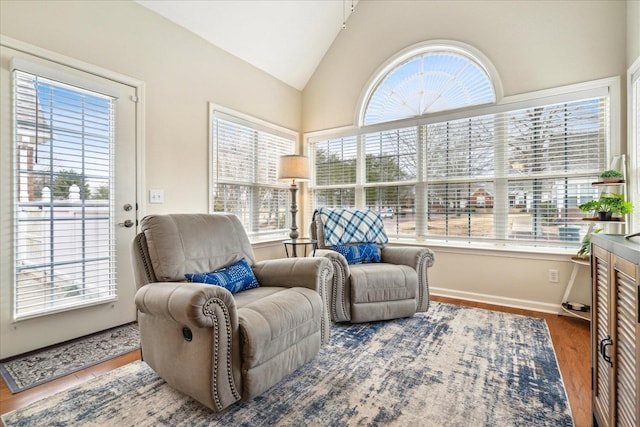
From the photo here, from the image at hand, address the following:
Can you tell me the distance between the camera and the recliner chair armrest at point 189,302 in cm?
137

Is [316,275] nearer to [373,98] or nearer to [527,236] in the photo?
[527,236]

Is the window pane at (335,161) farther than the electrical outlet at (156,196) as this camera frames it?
Yes

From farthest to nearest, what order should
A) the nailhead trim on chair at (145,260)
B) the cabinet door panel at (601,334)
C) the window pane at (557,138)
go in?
the window pane at (557,138), the nailhead trim on chair at (145,260), the cabinet door panel at (601,334)

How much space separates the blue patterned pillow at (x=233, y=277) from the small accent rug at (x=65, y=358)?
918mm

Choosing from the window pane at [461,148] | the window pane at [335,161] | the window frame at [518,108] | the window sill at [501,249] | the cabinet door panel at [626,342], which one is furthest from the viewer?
the window pane at [335,161]

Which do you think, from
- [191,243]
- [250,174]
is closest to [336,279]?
[191,243]

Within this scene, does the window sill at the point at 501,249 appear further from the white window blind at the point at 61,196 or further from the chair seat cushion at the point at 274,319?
the white window blind at the point at 61,196

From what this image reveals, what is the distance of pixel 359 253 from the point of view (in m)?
2.96

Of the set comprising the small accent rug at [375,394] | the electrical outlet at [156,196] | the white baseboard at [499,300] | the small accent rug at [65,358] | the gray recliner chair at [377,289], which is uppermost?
the electrical outlet at [156,196]

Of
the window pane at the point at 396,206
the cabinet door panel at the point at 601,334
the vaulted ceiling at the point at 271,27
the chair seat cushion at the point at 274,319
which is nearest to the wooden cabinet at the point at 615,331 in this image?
the cabinet door panel at the point at 601,334

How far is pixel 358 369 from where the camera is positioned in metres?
1.90

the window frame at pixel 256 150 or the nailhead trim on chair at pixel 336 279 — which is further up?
the window frame at pixel 256 150

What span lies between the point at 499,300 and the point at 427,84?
2479 mm

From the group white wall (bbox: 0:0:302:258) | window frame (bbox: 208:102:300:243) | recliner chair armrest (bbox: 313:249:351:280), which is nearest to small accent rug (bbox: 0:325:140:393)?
white wall (bbox: 0:0:302:258)
